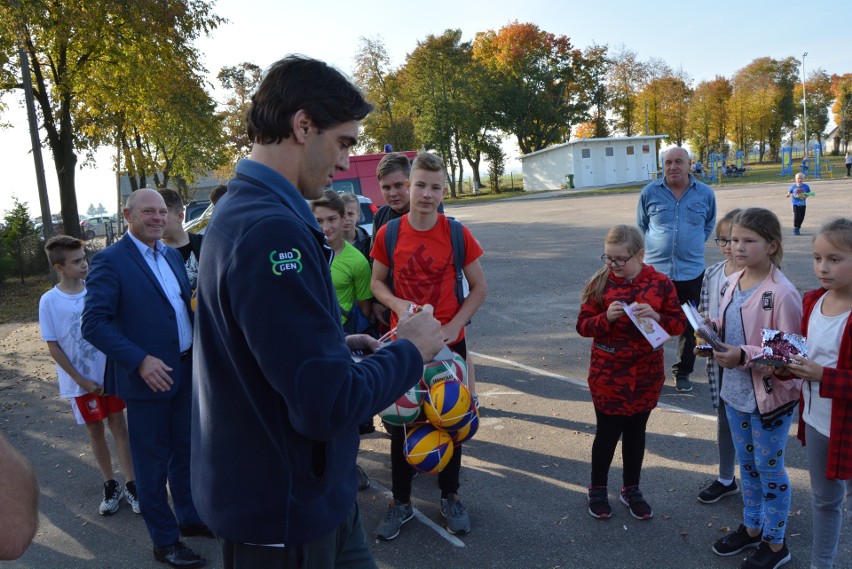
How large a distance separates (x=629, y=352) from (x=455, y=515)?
4.93ft

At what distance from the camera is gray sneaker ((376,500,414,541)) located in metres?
3.81

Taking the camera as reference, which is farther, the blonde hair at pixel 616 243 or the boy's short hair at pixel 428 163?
the boy's short hair at pixel 428 163

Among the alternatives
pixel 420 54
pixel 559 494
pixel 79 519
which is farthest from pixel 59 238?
pixel 420 54

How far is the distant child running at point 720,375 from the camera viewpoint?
369 cm

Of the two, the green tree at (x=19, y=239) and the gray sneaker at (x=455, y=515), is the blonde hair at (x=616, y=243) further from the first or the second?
the green tree at (x=19, y=239)

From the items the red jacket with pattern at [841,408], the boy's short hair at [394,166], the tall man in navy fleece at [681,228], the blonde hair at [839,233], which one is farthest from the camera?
the tall man in navy fleece at [681,228]

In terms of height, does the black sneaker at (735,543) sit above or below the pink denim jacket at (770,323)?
below

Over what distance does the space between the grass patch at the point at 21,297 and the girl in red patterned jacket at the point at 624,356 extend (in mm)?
13287

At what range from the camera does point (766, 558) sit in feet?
10.5

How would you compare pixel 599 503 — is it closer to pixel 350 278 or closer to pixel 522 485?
pixel 522 485

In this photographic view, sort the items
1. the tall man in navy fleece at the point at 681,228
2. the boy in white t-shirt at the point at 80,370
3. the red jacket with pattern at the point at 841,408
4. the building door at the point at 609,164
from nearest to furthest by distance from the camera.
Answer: the red jacket with pattern at the point at 841,408
the boy in white t-shirt at the point at 80,370
the tall man in navy fleece at the point at 681,228
the building door at the point at 609,164

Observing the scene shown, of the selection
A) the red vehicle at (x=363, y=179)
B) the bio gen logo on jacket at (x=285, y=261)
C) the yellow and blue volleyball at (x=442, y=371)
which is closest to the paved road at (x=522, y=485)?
the yellow and blue volleyball at (x=442, y=371)

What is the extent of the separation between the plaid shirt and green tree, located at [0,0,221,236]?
648 inches

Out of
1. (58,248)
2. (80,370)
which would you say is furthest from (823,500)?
(58,248)
